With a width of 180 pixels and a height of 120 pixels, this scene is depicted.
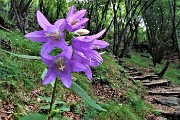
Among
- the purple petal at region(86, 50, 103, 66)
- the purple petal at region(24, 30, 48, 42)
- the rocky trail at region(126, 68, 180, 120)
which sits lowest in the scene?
the rocky trail at region(126, 68, 180, 120)

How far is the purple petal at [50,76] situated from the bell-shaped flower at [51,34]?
0.13 metres

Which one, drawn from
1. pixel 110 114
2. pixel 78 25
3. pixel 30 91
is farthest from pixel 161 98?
pixel 78 25

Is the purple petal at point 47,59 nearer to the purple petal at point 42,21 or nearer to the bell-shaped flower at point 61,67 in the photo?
the bell-shaped flower at point 61,67

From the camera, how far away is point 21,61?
4.65m

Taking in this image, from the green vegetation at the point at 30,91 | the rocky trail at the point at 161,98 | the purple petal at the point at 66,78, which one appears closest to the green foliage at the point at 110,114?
the green vegetation at the point at 30,91

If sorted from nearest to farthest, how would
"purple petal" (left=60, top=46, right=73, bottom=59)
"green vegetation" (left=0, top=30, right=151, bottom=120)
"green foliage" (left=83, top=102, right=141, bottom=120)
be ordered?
"purple petal" (left=60, top=46, right=73, bottom=59), "green vegetation" (left=0, top=30, right=151, bottom=120), "green foliage" (left=83, top=102, right=141, bottom=120)

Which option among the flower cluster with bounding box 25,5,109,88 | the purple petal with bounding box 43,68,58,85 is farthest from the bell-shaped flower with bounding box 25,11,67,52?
the purple petal with bounding box 43,68,58,85

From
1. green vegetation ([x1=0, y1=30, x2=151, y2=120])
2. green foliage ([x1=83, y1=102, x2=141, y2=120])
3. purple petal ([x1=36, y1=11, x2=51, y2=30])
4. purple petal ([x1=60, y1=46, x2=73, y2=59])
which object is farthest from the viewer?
green foliage ([x1=83, y1=102, x2=141, y2=120])

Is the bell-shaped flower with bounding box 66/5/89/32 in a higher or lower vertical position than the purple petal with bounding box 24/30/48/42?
higher

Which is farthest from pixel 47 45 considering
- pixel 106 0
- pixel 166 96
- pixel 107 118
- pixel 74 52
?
pixel 106 0

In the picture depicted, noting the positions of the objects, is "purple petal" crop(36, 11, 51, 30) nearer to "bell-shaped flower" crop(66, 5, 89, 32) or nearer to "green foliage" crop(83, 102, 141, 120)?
"bell-shaped flower" crop(66, 5, 89, 32)

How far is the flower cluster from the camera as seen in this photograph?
125 cm

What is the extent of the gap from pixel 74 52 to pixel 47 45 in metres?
0.13

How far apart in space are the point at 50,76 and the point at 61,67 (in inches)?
3.0
